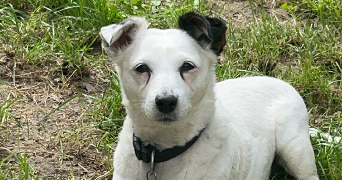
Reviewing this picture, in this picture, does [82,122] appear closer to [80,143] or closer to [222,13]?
[80,143]

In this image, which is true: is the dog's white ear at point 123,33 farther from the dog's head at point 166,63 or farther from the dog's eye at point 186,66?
the dog's eye at point 186,66

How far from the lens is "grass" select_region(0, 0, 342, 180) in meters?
5.47

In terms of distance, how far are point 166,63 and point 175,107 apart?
0.28m

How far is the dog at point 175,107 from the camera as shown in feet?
11.9

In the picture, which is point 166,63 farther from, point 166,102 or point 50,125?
point 50,125

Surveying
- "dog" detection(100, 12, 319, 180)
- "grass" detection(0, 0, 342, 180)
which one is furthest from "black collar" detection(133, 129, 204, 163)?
"grass" detection(0, 0, 342, 180)

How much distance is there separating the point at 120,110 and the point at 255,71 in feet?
5.06

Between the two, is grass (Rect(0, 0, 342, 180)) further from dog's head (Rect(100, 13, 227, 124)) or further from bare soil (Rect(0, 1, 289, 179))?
dog's head (Rect(100, 13, 227, 124))

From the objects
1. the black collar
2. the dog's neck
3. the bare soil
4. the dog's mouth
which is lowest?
the bare soil

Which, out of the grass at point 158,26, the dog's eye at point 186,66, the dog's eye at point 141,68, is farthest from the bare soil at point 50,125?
the dog's eye at point 186,66

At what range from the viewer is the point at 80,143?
5.11 m

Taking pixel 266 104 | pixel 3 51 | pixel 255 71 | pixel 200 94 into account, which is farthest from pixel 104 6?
pixel 200 94

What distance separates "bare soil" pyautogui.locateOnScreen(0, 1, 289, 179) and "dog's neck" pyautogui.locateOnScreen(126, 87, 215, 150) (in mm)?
984

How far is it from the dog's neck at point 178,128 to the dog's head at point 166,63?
1.0 inches
